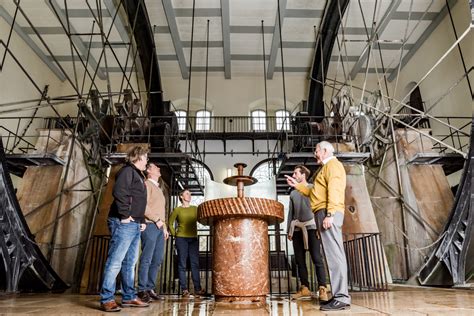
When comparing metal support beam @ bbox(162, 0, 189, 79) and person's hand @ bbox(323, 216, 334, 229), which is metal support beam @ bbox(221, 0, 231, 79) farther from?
person's hand @ bbox(323, 216, 334, 229)

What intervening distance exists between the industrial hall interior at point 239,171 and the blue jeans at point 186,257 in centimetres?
2

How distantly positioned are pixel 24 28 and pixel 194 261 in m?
10.9

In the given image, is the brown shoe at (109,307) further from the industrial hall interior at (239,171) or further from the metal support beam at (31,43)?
the metal support beam at (31,43)

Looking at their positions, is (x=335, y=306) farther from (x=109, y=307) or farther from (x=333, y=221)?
(x=109, y=307)

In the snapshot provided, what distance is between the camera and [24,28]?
1121cm

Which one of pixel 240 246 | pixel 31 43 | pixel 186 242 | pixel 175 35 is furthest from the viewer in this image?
pixel 31 43

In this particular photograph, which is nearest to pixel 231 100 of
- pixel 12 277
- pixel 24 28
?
pixel 24 28

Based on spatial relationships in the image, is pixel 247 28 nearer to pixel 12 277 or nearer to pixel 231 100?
pixel 231 100

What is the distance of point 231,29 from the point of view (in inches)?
444

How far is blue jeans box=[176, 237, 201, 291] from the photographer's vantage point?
4.33 meters

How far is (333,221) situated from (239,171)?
108 centimetres

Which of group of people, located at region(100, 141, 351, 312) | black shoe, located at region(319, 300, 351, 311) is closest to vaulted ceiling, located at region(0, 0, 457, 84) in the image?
group of people, located at region(100, 141, 351, 312)

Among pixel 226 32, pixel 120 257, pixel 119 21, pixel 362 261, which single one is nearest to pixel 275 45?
pixel 226 32

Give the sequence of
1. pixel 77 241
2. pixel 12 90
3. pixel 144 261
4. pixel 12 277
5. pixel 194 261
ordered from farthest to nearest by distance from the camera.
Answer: pixel 12 90, pixel 77 241, pixel 194 261, pixel 12 277, pixel 144 261
